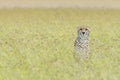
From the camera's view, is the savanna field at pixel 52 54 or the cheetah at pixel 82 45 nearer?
the savanna field at pixel 52 54

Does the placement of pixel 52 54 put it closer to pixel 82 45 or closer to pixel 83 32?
pixel 82 45

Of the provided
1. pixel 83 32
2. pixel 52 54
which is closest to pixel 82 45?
pixel 83 32

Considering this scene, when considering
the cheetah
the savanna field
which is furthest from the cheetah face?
the savanna field

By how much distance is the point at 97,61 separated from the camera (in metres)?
10.9

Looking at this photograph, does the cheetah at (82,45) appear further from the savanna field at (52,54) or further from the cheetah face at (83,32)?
the savanna field at (52,54)

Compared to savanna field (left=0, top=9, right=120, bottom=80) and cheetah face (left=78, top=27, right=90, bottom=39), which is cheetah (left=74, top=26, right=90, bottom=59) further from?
savanna field (left=0, top=9, right=120, bottom=80)

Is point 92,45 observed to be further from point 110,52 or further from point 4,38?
point 4,38

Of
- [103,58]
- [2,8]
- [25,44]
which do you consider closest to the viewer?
[103,58]

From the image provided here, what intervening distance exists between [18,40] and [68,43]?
228 cm

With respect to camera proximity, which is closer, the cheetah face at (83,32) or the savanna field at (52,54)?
the savanna field at (52,54)

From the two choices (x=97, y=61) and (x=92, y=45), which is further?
(x=92, y=45)

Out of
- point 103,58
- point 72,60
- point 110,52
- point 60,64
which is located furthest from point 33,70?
point 110,52

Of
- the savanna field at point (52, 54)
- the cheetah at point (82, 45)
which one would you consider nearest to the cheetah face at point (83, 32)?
the cheetah at point (82, 45)

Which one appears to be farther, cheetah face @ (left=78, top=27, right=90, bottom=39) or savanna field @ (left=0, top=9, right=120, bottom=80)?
cheetah face @ (left=78, top=27, right=90, bottom=39)
